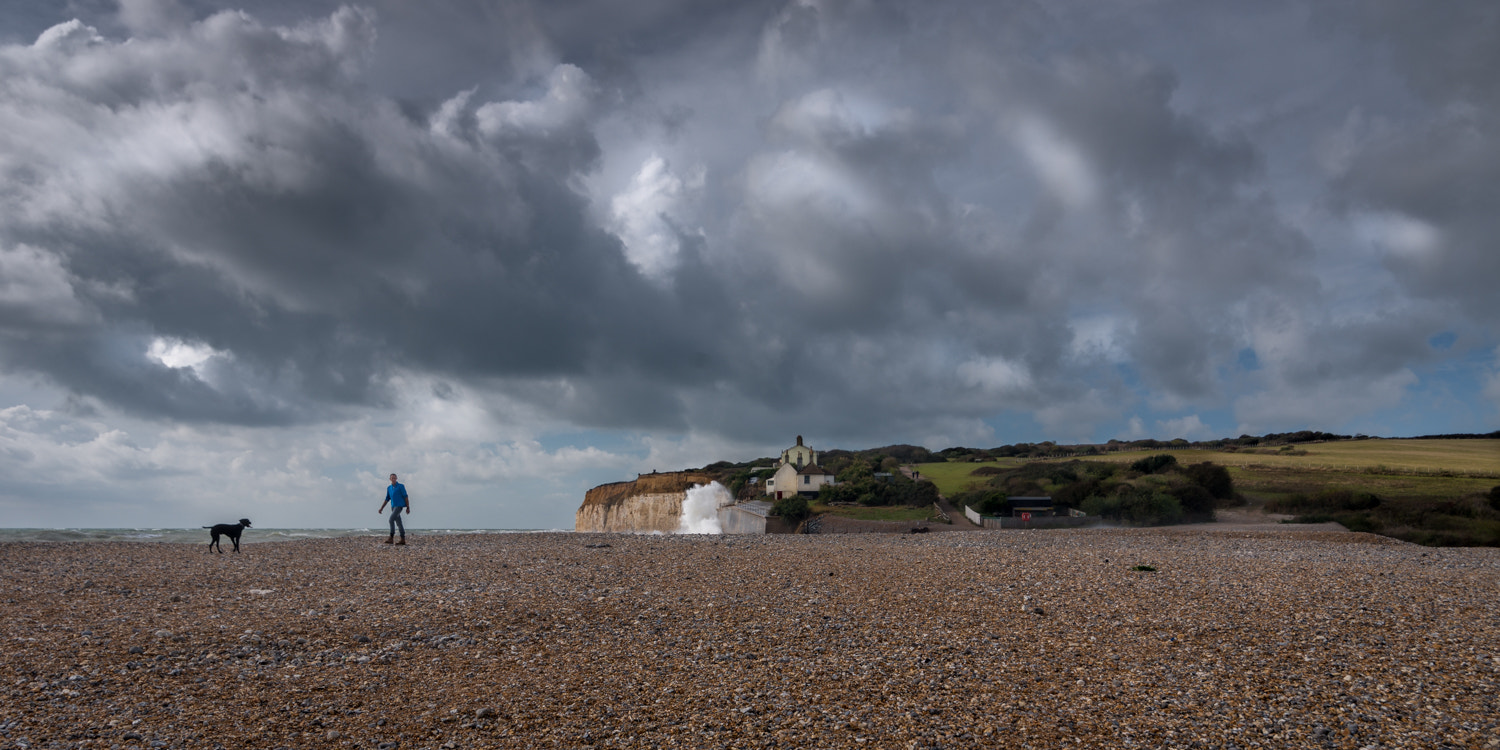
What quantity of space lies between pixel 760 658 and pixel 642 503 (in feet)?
239

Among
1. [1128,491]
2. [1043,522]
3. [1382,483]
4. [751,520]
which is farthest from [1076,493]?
[751,520]

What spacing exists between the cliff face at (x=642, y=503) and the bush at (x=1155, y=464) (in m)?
41.8

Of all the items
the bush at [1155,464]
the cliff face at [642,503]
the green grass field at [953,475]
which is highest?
the bush at [1155,464]

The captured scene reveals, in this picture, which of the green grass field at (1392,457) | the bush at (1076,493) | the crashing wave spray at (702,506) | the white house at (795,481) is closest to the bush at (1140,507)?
the bush at (1076,493)

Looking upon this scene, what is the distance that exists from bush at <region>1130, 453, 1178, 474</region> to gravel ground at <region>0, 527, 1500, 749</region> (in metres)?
44.4

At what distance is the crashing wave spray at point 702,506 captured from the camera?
68.1m

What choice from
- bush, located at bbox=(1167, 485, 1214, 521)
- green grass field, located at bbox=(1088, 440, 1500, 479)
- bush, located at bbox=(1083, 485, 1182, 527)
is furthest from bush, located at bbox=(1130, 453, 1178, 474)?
bush, located at bbox=(1083, 485, 1182, 527)

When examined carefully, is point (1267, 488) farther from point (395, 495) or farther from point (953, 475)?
point (395, 495)

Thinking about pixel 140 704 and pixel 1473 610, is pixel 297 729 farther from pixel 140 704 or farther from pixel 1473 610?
pixel 1473 610

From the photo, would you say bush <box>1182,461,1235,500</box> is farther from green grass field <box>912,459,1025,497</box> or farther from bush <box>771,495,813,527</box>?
bush <box>771,495,813,527</box>

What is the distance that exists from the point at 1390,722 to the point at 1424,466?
6470 centimetres

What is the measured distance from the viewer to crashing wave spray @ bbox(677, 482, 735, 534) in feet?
224

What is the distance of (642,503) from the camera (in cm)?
8000

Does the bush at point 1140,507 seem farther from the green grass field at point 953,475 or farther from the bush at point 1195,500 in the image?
the green grass field at point 953,475
